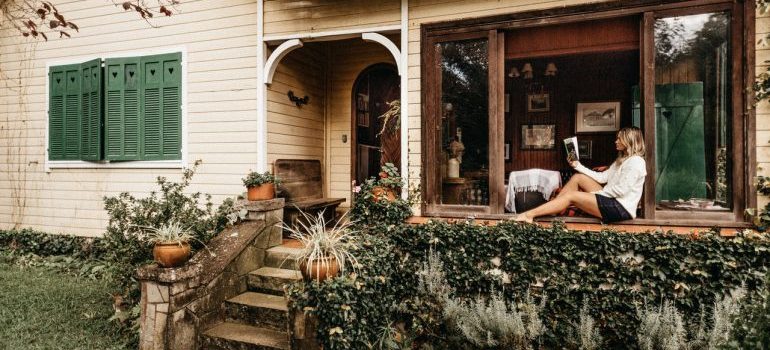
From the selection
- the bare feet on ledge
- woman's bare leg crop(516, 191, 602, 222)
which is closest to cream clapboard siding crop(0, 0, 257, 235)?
the bare feet on ledge

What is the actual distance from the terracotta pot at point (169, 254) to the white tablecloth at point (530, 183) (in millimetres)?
3537

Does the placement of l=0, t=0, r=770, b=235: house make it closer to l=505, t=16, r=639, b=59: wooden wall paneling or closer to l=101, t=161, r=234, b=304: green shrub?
l=505, t=16, r=639, b=59: wooden wall paneling

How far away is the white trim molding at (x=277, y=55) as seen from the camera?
5.75 meters

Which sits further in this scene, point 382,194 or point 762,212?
point 382,194

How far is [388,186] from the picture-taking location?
520 centimetres

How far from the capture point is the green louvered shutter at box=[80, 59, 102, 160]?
706cm

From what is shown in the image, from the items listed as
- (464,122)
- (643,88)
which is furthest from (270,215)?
(643,88)

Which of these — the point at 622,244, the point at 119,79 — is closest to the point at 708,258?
the point at 622,244

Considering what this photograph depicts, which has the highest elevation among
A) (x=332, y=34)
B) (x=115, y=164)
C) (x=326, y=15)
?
(x=326, y=15)

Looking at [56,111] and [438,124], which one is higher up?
[56,111]

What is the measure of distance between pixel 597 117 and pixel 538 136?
96 cm

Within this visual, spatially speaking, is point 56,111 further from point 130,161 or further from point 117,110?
point 130,161

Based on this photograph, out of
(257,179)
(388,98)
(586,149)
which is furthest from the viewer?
(586,149)

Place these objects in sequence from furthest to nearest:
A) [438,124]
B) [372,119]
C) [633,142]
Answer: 1. [372,119]
2. [438,124]
3. [633,142]
